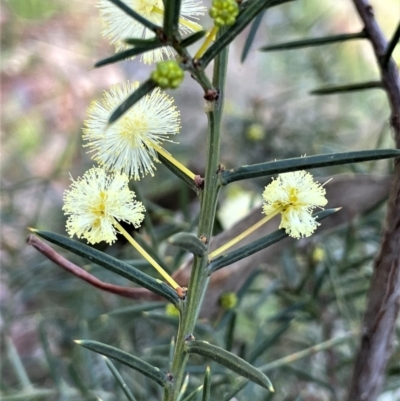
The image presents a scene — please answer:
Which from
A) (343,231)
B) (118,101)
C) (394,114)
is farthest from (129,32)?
(343,231)

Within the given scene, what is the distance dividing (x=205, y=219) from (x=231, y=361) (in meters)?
0.06

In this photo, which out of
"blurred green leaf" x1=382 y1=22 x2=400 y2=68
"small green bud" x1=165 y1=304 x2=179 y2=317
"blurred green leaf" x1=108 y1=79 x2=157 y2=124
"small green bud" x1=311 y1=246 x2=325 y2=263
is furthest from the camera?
"small green bud" x1=311 y1=246 x2=325 y2=263

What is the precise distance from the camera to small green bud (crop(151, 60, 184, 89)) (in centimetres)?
17

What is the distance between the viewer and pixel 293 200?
0.22 m

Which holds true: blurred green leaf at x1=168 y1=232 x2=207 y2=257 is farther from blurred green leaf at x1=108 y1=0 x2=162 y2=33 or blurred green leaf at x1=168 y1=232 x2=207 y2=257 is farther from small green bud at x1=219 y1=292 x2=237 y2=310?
small green bud at x1=219 y1=292 x2=237 y2=310

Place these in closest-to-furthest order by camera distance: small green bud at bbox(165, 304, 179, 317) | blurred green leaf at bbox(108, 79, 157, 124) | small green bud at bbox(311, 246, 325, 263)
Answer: blurred green leaf at bbox(108, 79, 157, 124) → small green bud at bbox(165, 304, 179, 317) → small green bud at bbox(311, 246, 325, 263)

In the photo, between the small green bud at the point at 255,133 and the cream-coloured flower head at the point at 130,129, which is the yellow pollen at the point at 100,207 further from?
the small green bud at the point at 255,133

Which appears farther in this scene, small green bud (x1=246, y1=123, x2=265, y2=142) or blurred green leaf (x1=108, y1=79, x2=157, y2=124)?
small green bud (x1=246, y1=123, x2=265, y2=142)

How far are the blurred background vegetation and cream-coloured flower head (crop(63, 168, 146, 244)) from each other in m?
0.17

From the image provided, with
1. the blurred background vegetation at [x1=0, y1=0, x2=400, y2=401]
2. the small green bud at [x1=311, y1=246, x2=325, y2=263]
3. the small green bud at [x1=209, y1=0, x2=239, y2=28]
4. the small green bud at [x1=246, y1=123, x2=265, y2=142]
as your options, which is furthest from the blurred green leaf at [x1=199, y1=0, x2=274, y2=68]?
the small green bud at [x1=246, y1=123, x2=265, y2=142]

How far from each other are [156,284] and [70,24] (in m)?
1.22

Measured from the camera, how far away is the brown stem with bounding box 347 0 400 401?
0.95ft

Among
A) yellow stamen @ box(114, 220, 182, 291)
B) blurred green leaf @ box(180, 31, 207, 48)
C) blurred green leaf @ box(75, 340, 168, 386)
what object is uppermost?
blurred green leaf @ box(180, 31, 207, 48)

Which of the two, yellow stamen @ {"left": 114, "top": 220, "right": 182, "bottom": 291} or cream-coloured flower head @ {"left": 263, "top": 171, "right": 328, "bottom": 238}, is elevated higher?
cream-coloured flower head @ {"left": 263, "top": 171, "right": 328, "bottom": 238}
